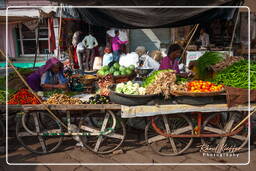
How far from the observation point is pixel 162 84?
3.76 meters

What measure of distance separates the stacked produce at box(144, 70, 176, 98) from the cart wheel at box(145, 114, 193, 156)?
516 millimetres

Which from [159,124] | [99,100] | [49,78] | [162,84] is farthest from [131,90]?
[49,78]

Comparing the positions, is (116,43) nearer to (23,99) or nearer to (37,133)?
(23,99)

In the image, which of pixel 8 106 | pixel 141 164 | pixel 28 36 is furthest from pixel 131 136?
pixel 28 36

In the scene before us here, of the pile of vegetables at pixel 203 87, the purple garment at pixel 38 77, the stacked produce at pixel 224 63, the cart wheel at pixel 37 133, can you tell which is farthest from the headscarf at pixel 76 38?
the pile of vegetables at pixel 203 87

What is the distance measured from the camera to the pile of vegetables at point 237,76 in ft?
12.6

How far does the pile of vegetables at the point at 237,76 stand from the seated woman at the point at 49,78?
3.04 meters

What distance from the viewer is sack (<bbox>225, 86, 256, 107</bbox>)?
3.73 meters

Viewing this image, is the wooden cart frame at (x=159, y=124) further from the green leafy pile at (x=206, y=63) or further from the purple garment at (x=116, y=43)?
the purple garment at (x=116, y=43)

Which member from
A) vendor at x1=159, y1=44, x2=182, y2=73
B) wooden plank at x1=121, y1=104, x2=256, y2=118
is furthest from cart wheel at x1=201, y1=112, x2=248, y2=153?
vendor at x1=159, y1=44, x2=182, y2=73

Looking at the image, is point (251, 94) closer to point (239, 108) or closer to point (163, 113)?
point (239, 108)

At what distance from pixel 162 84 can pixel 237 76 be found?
1.29 meters

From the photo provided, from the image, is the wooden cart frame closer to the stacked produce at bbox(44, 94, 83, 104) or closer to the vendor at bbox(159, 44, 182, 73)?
the stacked produce at bbox(44, 94, 83, 104)

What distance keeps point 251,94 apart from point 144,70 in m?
3.10
